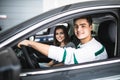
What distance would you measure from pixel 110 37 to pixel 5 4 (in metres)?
8.14

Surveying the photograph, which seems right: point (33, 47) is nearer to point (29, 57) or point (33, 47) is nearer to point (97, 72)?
point (29, 57)

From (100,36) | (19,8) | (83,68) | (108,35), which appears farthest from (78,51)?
(19,8)

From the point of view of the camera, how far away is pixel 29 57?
2764 mm

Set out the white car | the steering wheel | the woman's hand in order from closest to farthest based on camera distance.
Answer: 1. the white car
2. the woman's hand
3. the steering wheel

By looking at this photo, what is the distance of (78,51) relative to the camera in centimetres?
286

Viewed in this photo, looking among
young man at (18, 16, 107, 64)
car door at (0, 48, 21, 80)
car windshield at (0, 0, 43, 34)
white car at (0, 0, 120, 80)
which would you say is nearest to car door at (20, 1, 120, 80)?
white car at (0, 0, 120, 80)

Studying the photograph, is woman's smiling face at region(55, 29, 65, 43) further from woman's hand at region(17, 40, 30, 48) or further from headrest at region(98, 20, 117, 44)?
woman's hand at region(17, 40, 30, 48)

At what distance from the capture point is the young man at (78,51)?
2.77m

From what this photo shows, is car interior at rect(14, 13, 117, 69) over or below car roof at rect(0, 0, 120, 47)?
below

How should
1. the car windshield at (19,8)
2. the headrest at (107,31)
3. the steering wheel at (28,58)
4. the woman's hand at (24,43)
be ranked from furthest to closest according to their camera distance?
the car windshield at (19,8), the headrest at (107,31), the steering wheel at (28,58), the woman's hand at (24,43)

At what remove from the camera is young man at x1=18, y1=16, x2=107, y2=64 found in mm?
2766

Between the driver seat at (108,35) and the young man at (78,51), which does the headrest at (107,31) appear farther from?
the young man at (78,51)

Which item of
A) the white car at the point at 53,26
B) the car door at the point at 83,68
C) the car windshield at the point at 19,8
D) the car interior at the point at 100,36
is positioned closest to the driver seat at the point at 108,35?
the car interior at the point at 100,36

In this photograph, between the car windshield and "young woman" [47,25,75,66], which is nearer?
"young woman" [47,25,75,66]
